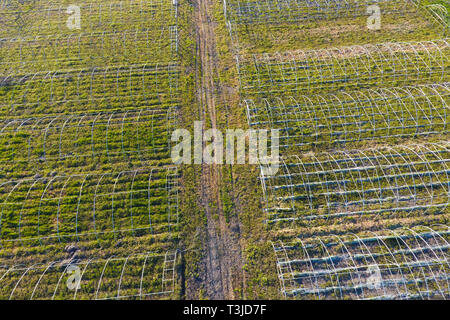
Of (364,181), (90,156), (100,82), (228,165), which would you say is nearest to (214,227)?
(228,165)

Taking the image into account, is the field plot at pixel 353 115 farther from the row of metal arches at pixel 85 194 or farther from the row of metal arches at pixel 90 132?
the row of metal arches at pixel 85 194

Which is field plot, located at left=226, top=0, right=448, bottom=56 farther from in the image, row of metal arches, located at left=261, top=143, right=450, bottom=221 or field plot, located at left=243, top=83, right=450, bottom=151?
row of metal arches, located at left=261, top=143, right=450, bottom=221

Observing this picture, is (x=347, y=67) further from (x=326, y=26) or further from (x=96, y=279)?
(x=96, y=279)

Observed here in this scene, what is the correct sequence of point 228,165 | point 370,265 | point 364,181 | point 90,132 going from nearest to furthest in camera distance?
point 370,265, point 364,181, point 228,165, point 90,132

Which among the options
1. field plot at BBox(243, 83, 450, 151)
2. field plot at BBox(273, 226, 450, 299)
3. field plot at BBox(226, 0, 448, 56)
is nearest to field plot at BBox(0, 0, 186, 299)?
field plot at BBox(273, 226, 450, 299)

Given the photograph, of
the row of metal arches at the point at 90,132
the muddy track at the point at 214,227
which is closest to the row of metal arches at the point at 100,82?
the row of metal arches at the point at 90,132

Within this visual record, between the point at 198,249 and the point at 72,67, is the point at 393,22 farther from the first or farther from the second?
the point at 72,67
